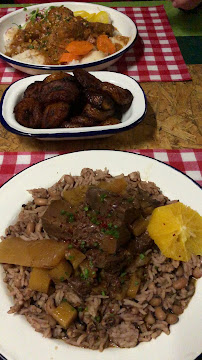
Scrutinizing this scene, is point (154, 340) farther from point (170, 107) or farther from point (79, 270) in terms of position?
point (170, 107)

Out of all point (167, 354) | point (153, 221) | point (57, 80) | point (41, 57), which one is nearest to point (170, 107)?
point (57, 80)

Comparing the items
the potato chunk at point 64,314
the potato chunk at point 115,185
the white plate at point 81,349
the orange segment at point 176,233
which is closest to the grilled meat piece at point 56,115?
the white plate at point 81,349

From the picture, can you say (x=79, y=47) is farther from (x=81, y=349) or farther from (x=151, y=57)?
(x=81, y=349)

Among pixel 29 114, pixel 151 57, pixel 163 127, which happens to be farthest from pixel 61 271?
pixel 151 57

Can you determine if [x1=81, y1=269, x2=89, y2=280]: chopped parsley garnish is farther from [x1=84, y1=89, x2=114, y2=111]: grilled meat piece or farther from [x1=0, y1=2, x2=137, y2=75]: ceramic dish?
[x1=0, y1=2, x2=137, y2=75]: ceramic dish

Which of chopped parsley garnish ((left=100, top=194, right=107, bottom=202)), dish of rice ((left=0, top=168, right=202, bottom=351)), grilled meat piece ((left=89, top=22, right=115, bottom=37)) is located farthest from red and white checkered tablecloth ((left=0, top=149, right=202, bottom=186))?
grilled meat piece ((left=89, top=22, right=115, bottom=37))

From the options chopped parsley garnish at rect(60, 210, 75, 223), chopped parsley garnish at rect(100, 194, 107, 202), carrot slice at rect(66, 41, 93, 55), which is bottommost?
chopped parsley garnish at rect(60, 210, 75, 223)
